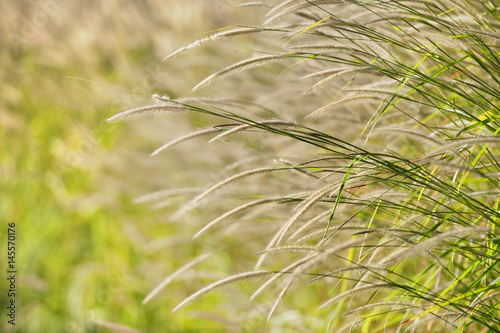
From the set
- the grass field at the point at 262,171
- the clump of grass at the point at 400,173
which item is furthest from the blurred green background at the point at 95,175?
the clump of grass at the point at 400,173

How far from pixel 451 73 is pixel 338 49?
0.55 m

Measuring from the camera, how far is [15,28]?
4754mm

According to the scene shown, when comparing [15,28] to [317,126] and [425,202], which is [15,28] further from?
[425,202]

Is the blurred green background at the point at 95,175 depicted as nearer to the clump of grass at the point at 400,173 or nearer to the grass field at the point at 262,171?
the grass field at the point at 262,171

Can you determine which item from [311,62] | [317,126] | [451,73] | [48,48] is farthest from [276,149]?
[48,48]

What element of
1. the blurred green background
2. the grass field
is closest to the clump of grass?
the grass field

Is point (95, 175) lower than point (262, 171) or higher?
lower

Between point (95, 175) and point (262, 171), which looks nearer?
point (262, 171)

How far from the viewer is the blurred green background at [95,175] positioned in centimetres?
261

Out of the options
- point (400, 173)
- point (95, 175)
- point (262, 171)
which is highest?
point (400, 173)

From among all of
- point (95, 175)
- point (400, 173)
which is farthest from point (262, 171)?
point (95, 175)

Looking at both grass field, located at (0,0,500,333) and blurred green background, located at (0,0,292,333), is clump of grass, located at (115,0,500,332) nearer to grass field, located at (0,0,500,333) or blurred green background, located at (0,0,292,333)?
grass field, located at (0,0,500,333)

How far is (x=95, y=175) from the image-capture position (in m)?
3.40

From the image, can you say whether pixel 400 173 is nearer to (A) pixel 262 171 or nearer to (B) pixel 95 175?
(A) pixel 262 171
